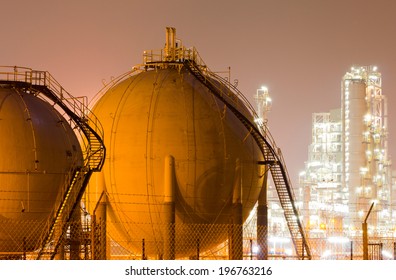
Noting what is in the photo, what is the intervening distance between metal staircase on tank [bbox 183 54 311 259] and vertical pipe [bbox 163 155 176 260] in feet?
11.7

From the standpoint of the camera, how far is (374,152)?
6769cm

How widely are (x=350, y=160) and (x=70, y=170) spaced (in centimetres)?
4398

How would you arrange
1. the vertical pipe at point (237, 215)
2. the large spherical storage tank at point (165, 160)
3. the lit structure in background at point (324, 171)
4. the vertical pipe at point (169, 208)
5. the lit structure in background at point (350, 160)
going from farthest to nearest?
the lit structure in background at point (324, 171) → the lit structure in background at point (350, 160) → the vertical pipe at point (237, 215) → the large spherical storage tank at point (165, 160) → the vertical pipe at point (169, 208)

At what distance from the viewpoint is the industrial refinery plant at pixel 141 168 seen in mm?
23578

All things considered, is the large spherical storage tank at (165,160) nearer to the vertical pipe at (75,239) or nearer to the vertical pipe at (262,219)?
the vertical pipe at (262,219)

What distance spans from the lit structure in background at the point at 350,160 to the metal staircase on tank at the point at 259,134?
27.6 metres

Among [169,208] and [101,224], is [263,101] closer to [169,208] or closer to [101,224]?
[169,208]

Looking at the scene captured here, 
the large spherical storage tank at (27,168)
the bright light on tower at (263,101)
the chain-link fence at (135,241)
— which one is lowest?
the chain-link fence at (135,241)

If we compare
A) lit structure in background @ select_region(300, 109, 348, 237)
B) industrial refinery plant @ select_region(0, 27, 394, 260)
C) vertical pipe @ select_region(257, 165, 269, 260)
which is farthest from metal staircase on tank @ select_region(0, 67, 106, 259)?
lit structure in background @ select_region(300, 109, 348, 237)

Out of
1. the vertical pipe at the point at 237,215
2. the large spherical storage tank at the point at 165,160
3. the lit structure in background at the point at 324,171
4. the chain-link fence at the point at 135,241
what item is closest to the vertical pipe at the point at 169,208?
the chain-link fence at the point at 135,241

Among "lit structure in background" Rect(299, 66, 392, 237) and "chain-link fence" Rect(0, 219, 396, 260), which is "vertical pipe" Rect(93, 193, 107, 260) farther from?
"lit structure in background" Rect(299, 66, 392, 237)

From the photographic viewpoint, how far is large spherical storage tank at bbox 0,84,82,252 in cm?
2305

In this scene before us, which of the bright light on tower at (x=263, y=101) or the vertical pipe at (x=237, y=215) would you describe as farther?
the bright light on tower at (x=263, y=101)
